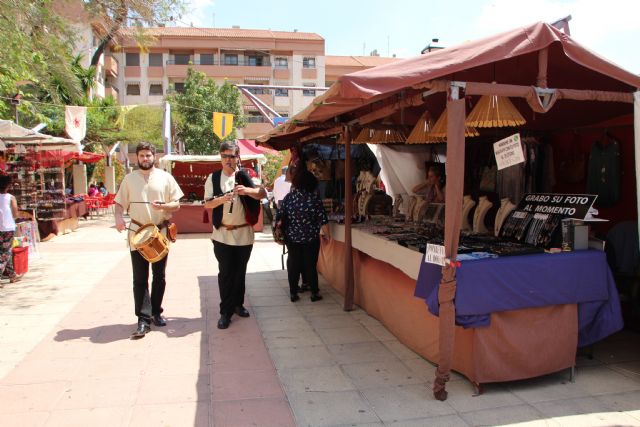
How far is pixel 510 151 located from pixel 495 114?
1.63 feet

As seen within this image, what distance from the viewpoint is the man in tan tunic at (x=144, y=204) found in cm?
480

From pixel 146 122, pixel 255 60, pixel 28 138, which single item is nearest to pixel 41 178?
pixel 28 138

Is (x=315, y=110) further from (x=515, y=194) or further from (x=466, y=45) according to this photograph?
(x=515, y=194)

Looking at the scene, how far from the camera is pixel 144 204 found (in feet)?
15.8

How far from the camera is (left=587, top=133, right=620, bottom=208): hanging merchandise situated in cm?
541

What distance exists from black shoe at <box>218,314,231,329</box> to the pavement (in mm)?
79

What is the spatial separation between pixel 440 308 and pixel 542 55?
6.12 feet

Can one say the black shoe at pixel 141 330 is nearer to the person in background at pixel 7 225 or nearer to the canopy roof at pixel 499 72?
the canopy roof at pixel 499 72

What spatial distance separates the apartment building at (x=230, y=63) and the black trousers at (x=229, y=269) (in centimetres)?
3859

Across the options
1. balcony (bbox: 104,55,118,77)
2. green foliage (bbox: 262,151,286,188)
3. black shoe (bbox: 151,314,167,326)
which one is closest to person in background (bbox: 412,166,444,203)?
black shoe (bbox: 151,314,167,326)

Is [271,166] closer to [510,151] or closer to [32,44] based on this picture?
[32,44]

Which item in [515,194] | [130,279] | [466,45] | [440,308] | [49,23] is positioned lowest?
[130,279]

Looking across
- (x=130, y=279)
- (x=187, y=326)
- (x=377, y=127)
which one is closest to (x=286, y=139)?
(x=377, y=127)

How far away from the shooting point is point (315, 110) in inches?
171
